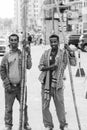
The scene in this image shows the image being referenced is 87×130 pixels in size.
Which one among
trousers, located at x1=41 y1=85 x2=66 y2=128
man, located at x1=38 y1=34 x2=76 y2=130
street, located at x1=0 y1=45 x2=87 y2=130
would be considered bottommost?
street, located at x1=0 y1=45 x2=87 y2=130

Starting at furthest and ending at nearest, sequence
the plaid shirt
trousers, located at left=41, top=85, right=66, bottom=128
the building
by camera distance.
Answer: trousers, located at left=41, top=85, right=66, bottom=128 → the plaid shirt → the building

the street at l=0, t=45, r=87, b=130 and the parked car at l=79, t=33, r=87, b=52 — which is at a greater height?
the street at l=0, t=45, r=87, b=130

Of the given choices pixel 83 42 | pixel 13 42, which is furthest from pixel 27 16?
pixel 83 42

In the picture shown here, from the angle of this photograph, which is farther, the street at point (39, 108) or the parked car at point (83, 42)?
the parked car at point (83, 42)

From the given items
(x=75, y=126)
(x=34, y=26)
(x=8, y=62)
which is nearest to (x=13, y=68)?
(x=8, y=62)

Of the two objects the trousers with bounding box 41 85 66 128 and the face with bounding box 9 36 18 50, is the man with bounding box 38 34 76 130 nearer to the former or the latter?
the trousers with bounding box 41 85 66 128

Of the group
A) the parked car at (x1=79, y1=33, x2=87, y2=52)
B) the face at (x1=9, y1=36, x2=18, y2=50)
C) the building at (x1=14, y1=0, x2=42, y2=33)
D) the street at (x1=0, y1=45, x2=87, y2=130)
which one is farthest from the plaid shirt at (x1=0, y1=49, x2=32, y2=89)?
the parked car at (x1=79, y1=33, x2=87, y2=52)

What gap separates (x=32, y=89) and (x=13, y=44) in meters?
6.14

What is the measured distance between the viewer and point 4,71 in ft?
22.2

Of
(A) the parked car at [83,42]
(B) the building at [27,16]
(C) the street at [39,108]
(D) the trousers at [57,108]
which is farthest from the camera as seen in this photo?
(A) the parked car at [83,42]

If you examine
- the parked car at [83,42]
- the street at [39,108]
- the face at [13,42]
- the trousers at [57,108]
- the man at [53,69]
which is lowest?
the parked car at [83,42]

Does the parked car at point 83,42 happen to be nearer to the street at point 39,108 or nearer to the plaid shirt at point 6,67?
the street at point 39,108

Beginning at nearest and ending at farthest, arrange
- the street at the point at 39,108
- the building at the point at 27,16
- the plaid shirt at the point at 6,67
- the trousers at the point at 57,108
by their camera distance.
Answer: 1. the building at the point at 27,16
2. the plaid shirt at the point at 6,67
3. the trousers at the point at 57,108
4. the street at the point at 39,108

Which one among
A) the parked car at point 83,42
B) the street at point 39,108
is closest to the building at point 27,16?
the street at point 39,108
